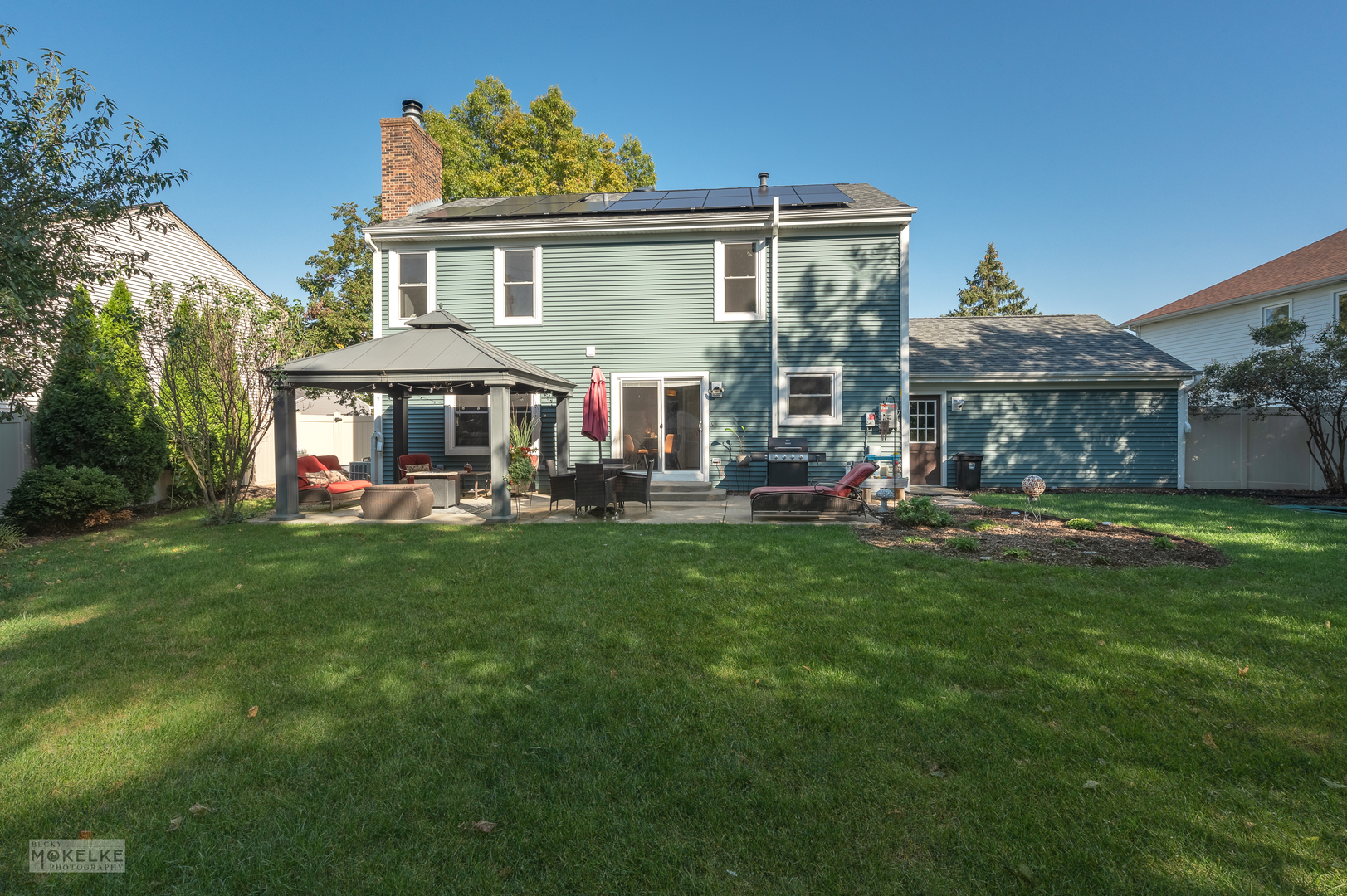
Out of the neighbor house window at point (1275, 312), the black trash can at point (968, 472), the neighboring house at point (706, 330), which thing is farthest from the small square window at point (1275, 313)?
the black trash can at point (968, 472)

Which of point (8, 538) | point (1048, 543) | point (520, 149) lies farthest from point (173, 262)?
point (1048, 543)

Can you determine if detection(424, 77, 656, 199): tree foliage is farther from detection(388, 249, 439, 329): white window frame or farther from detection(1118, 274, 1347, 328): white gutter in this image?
detection(1118, 274, 1347, 328): white gutter

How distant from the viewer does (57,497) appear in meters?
8.47

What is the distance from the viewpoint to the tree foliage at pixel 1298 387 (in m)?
12.1

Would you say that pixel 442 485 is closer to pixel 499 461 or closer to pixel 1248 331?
pixel 499 461

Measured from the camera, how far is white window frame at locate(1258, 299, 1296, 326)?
1764 cm

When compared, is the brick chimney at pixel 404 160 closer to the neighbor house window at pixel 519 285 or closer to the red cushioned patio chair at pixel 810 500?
the neighbor house window at pixel 519 285

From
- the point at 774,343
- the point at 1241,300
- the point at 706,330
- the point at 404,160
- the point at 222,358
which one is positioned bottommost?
the point at 222,358

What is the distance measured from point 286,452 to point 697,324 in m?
7.84

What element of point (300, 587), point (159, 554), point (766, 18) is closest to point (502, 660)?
point (300, 587)

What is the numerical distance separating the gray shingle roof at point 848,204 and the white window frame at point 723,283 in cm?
87

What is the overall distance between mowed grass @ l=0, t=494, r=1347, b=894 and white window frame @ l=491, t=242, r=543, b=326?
8231 millimetres

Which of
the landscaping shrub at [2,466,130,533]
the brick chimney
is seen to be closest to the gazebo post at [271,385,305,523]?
the landscaping shrub at [2,466,130,533]

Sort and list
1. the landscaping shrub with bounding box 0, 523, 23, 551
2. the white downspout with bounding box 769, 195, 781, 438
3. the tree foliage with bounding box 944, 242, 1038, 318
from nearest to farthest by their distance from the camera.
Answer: the landscaping shrub with bounding box 0, 523, 23, 551
the white downspout with bounding box 769, 195, 781, 438
the tree foliage with bounding box 944, 242, 1038, 318
